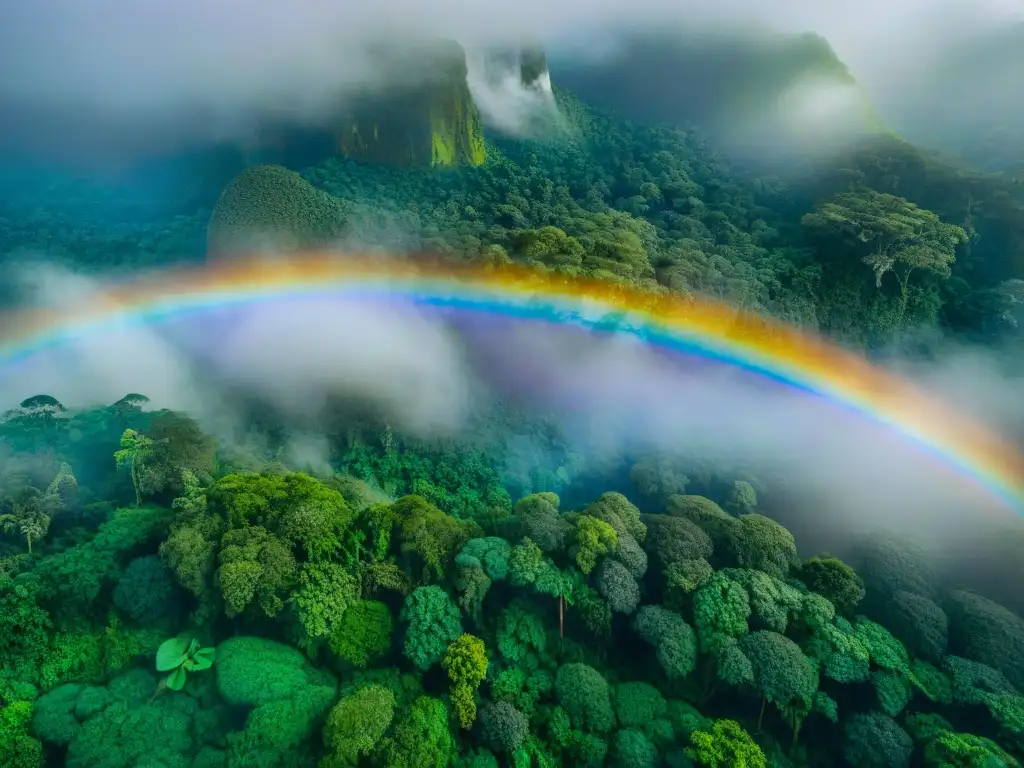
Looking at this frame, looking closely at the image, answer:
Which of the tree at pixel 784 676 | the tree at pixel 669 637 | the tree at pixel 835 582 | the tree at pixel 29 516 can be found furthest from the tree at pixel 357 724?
the tree at pixel 835 582

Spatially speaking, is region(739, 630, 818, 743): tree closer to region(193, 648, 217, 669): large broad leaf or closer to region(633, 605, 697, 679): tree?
region(633, 605, 697, 679): tree

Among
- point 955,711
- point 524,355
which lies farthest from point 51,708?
point 524,355

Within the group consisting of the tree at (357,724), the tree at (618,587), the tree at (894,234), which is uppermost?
the tree at (894,234)

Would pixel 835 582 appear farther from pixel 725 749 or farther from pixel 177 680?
pixel 177 680

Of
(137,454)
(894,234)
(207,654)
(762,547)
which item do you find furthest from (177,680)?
(894,234)

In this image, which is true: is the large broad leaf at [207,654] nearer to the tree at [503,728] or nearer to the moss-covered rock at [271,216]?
the tree at [503,728]

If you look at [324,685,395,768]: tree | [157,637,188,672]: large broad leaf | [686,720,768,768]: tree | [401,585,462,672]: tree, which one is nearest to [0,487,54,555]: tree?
[157,637,188,672]: large broad leaf

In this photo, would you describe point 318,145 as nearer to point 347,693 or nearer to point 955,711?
point 347,693
